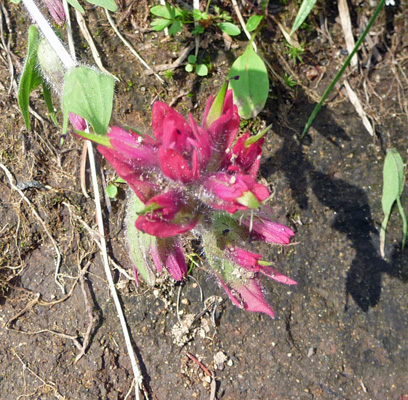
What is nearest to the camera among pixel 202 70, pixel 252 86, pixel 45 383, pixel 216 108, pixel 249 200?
pixel 249 200

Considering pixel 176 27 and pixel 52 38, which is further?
pixel 176 27

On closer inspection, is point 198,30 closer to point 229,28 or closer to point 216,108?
point 229,28

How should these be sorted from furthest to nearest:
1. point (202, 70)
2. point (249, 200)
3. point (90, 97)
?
1. point (202, 70)
2. point (90, 97)
3. point (249, 200)

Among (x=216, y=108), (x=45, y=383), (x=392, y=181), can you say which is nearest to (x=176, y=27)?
(x=216, y=108)

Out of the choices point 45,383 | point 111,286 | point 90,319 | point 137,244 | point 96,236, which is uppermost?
point 137,244

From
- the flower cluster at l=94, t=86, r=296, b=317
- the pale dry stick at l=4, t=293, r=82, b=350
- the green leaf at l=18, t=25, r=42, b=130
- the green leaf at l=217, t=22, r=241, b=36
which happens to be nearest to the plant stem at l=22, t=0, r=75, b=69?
the green leaf at l=18, t=25, r=42, b=130

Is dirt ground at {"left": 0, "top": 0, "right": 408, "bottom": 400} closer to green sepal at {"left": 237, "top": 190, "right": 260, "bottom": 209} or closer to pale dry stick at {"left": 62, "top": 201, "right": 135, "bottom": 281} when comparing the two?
pale dry stick at {"left": 62, "top": 201, "right": 135, "bottom": 281}
